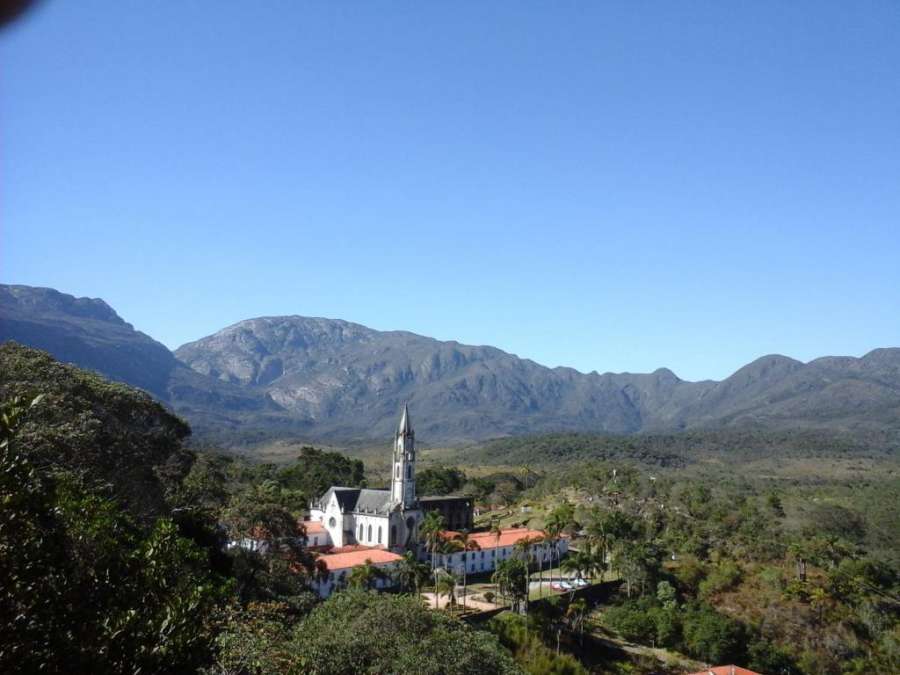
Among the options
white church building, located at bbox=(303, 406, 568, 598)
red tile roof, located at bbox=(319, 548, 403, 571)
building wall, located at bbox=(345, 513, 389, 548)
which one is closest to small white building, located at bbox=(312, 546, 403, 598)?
red tile roof, located at bbox=(319, 548, 403, 571)

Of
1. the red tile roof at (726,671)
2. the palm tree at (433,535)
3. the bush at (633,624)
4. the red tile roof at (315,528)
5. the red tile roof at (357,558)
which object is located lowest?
the red tile roof at (726,671)

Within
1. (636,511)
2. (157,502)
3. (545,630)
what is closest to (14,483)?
(157,502)

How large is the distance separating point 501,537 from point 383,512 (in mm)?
9472

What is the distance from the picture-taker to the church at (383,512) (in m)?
51.7

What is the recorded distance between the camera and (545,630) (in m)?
38.3

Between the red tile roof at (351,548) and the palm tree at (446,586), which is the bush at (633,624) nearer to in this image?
the palm tree at (446,586)

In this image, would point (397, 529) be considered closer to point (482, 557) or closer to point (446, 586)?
point (482, 557)

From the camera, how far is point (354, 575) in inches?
1467

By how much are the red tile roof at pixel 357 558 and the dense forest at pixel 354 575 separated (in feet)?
12.4

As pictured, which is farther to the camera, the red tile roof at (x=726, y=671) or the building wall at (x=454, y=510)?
the building wall at (x=454, y=510)

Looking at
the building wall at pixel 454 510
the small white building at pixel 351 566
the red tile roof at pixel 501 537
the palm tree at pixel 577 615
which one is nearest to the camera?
the palm tree at pixel 577 615

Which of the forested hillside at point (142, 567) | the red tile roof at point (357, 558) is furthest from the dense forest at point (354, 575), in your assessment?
the red tile roof at point (357, 558)

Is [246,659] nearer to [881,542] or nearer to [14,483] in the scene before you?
A: [14,483]

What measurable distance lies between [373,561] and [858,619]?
1195 inches
